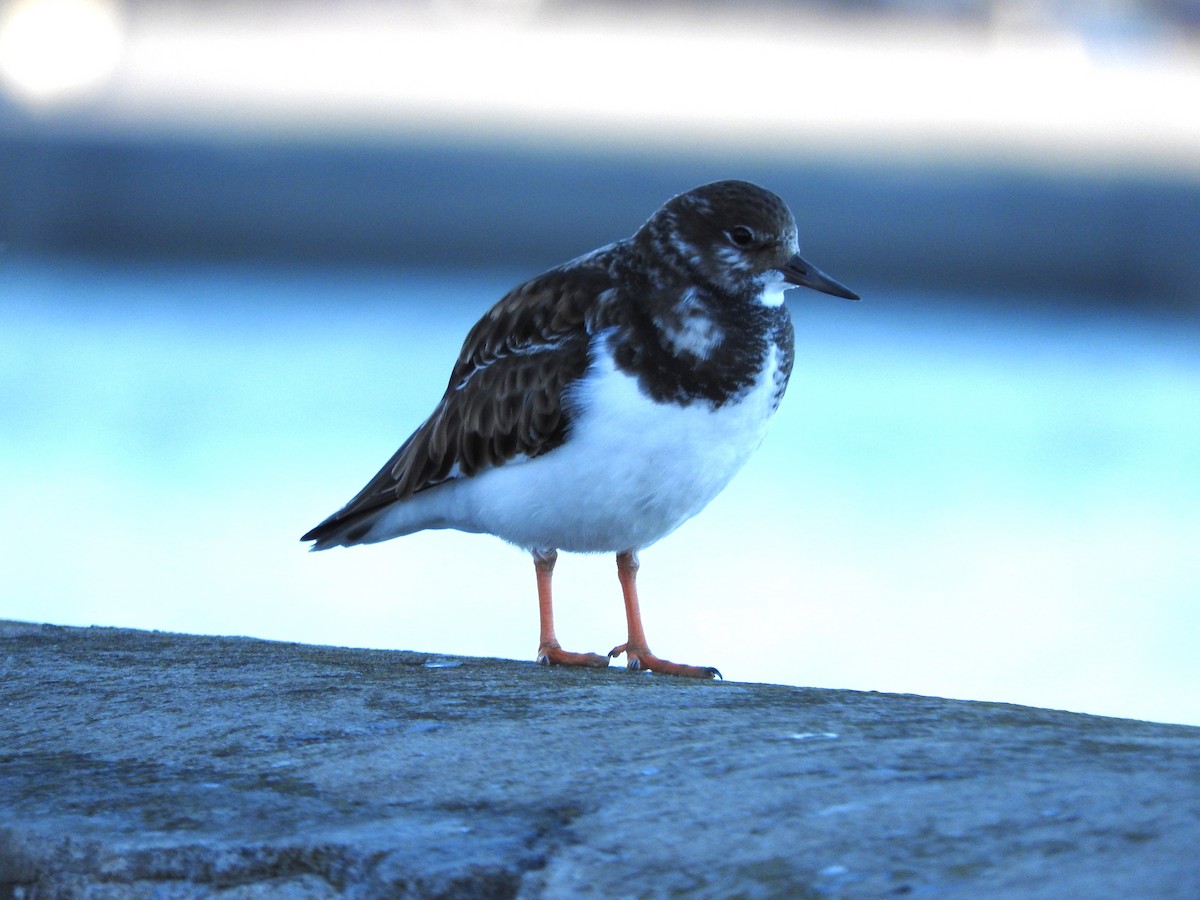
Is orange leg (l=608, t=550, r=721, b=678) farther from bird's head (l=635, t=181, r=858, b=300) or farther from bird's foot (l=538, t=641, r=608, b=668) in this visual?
bird's head (l=635, t=181, r=858, b=300)

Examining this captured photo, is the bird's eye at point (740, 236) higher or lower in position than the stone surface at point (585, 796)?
higher

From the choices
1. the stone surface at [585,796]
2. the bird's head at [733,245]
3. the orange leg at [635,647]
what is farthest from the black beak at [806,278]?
the stone surface at [585,796]

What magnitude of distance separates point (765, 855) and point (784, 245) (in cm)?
196

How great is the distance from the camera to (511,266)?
1803cm

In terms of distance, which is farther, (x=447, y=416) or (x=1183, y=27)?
(x=1183, y=27)

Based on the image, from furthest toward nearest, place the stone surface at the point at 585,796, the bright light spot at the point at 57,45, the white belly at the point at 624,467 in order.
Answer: the bright light spot at the point at 57,45 < the white belly at the point at 624,467 < the stone surface at the point at 585,796

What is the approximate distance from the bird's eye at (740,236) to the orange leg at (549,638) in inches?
31.2

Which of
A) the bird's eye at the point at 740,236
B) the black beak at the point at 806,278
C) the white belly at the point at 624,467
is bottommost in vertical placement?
the white belly at the point at 624,467

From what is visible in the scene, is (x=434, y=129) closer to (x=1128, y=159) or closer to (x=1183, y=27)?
(x=1128, y=159)

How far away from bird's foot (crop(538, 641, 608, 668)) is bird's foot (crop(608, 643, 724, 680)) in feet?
0.17

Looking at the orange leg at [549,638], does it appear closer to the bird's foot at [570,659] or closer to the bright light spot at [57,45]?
the bird's foot at [570,659]

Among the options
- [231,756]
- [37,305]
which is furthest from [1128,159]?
[231,756]

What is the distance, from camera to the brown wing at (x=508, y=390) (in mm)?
3410

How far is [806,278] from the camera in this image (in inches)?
137
